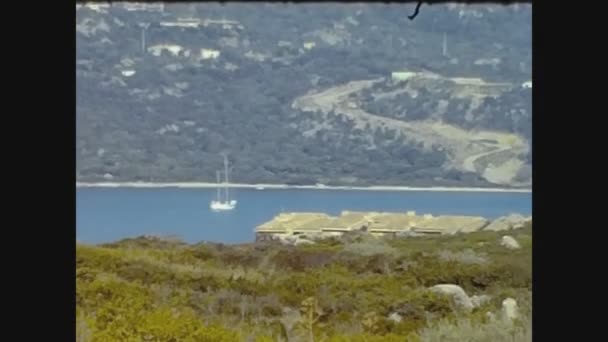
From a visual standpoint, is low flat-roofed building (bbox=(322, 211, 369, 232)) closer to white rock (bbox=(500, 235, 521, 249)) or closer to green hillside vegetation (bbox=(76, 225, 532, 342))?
green hillside vegetation (bbox=(76, 225, 532, 342))

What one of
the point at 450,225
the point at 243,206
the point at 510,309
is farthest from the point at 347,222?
the point at 510,309

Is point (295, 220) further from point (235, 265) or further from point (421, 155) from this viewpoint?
point (421, 155)

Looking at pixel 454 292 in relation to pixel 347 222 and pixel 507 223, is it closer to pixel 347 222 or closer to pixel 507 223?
pixel 507 223

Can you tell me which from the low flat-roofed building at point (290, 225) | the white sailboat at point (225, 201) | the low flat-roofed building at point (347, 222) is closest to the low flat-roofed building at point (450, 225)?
the low flat-roofed building at point (347, 222)

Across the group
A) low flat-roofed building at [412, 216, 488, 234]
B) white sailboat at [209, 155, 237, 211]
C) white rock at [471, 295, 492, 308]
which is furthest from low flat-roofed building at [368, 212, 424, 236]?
white sailboat at [209, 155, 237, 211]

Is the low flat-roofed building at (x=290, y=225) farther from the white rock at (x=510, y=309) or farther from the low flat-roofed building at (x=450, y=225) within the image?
the white rock at (x=510, y=309)
